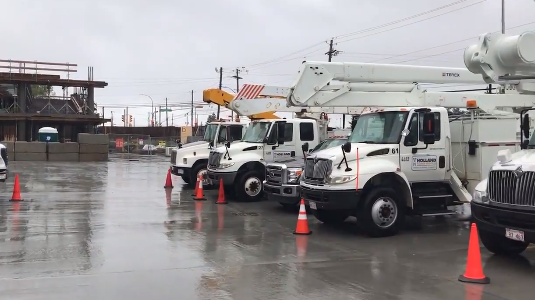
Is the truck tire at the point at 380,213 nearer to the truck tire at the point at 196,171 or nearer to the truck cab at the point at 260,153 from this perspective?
the truck cab at the point at 260,153

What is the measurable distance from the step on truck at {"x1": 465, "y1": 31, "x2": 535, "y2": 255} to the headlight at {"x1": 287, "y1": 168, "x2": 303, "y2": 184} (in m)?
4.70

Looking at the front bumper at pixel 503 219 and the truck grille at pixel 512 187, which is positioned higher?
the truck grille at pixel 512 187

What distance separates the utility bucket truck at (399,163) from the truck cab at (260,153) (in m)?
2.81

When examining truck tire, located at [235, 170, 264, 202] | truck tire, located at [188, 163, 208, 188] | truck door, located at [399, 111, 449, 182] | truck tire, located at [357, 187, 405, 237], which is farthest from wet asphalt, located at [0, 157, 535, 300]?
truck tire, located at [188, 163, 208, 188]

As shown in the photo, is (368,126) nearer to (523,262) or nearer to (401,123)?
(401,123)

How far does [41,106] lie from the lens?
47.9 metres

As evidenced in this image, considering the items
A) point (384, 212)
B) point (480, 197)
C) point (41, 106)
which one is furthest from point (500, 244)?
point (41, 106)

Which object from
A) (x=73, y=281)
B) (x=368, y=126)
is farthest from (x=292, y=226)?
(x=73, y=281)

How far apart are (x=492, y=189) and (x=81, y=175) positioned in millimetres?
20428

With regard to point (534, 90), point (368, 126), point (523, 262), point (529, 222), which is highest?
point (534, 90)

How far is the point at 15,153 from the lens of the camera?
34969 mm

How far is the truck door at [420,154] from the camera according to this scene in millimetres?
10547

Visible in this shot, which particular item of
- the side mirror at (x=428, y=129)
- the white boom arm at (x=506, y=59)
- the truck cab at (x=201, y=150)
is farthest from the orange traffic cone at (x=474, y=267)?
the truck cab at (x=201, y=150)

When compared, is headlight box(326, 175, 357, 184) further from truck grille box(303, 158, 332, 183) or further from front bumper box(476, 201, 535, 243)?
front bumper box(476, 201, 535, 243)
